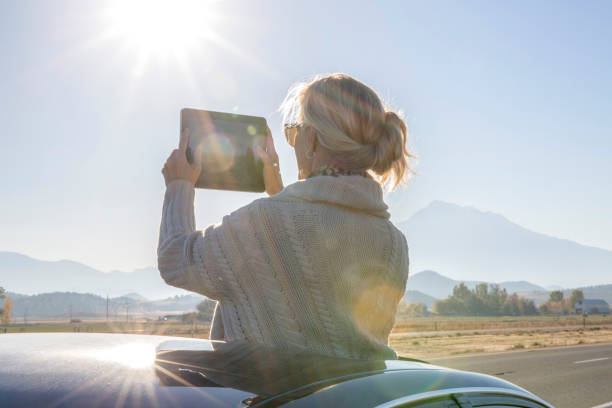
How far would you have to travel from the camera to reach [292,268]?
67.4 inches

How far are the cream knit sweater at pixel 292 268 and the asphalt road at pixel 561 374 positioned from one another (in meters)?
8.44

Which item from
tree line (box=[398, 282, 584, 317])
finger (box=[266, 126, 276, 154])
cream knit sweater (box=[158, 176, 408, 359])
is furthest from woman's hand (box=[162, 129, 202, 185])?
tree line (box=[398, 282, 584, 317])

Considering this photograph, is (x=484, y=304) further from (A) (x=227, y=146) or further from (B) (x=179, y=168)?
(B) (x=179, y=168)

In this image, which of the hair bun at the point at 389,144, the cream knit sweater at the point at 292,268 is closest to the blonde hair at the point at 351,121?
the hair bun at the point at 389,144

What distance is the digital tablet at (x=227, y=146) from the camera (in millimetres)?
2072

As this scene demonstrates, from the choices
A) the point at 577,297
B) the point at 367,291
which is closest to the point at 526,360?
the point at 367,291

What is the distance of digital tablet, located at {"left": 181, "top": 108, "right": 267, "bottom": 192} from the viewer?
2072 millimetres

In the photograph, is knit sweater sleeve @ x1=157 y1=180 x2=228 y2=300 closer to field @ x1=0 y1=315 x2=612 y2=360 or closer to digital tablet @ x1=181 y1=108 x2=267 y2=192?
digital tablet @ x1=181 y1=108 x2=267 y2=192

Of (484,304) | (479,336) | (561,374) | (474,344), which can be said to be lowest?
(484,304)

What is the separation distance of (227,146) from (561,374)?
1306 cm

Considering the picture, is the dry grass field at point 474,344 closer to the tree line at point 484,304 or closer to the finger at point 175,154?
the finger at point 175,154

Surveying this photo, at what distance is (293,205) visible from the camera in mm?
1746

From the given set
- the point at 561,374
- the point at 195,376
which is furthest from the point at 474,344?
the point at 195,376

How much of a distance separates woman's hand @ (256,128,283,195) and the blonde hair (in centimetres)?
21
